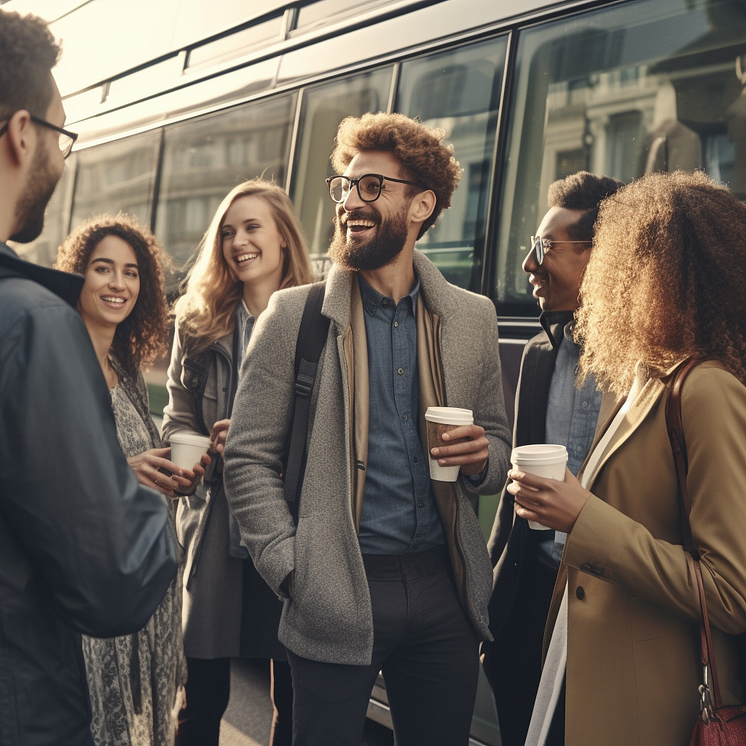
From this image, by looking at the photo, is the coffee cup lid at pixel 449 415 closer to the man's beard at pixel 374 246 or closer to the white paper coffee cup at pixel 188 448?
the man's beard at pixel 374 246

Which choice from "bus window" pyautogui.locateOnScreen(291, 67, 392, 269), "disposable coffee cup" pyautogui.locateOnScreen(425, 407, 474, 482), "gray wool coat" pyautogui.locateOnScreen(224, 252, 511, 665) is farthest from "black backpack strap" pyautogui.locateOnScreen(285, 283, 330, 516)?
"bus window" pyautogui.locateOnScreen(291, 67, 392, 269)

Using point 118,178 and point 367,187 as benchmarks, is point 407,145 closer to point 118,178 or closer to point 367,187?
point 367,187

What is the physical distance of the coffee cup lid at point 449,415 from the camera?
7.06 feet

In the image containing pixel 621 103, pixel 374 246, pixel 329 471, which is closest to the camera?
pixel 329 471

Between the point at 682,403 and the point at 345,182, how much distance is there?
1266mm

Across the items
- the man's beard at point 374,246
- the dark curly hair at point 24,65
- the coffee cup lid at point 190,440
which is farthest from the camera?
the coffee cup lid at point 190,440

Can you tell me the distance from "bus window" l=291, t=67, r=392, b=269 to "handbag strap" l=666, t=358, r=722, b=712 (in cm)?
298

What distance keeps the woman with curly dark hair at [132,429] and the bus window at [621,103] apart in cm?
152

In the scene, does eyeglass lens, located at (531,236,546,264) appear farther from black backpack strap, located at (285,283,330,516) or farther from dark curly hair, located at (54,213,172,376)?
dark curly hair, located at (54,213,172,376)

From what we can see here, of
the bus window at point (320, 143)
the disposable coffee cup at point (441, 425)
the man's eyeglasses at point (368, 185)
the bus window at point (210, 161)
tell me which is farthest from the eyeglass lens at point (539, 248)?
the bus window at point (210, 161)

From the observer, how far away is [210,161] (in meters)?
5.90

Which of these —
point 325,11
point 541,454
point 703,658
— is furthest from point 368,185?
point 325,11

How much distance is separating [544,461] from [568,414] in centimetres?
98

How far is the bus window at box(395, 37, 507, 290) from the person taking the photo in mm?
3691
